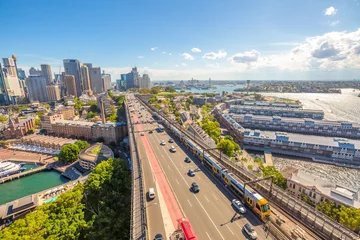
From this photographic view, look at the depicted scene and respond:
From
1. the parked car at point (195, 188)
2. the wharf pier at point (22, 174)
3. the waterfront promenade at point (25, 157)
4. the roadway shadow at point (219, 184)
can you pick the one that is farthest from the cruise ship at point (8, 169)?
the parked car at point (195, 188)

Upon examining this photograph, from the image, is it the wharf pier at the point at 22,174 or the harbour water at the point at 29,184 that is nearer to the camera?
the harbour water at the point at 29,184

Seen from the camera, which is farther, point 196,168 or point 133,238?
point 196,168

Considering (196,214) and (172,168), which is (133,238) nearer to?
(196,214)

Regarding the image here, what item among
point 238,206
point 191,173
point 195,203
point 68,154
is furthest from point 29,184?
point 238,206

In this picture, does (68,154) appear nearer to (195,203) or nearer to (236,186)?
(195,203)

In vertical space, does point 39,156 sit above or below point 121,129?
below


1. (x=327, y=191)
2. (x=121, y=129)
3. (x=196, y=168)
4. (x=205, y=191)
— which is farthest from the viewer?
(x=121, y=129)

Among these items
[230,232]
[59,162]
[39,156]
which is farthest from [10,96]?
[230,232]

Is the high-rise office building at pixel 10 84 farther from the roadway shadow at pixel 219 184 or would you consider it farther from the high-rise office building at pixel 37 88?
the roadway shadow at pixel 219 184
